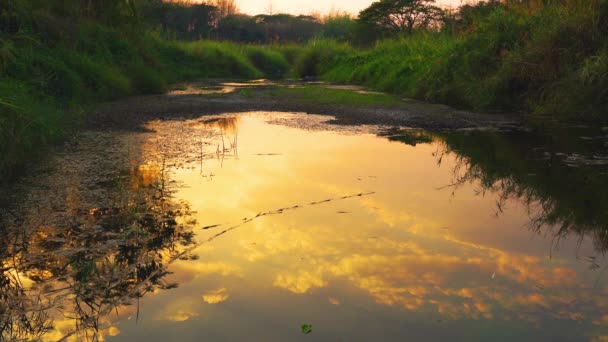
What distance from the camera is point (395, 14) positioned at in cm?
2634

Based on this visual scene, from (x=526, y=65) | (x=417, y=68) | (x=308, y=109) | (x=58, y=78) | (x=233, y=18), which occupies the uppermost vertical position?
(x=233, y=18)

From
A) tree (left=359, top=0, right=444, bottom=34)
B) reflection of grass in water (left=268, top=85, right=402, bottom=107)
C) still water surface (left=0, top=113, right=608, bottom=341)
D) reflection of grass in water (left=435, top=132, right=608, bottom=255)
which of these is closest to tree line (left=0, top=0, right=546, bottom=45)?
tree (left=359, top=0, right=444, bottom=34)

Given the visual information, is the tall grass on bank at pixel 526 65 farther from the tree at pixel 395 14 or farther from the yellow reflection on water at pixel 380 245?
the tree at pixel 395 14

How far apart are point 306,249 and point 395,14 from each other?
25.6 meters

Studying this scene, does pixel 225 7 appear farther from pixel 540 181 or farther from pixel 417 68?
pixel 540 181

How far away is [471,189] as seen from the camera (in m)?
3.49

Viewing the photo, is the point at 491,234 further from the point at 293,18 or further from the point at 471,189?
the point at 293,18

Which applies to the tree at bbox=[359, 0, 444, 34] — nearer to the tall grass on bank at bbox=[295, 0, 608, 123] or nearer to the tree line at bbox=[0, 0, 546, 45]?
the tree line at bbox=[0, 0, 546, 45]

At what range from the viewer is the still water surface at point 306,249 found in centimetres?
176

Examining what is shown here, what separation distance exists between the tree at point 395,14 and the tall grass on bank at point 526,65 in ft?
50.8

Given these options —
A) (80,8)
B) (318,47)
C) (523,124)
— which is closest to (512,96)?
(523,124)

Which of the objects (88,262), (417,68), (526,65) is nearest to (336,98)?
(417,68)

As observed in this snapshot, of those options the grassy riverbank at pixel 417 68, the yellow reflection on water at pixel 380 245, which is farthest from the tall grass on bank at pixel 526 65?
the yellow reflection on water at pixel 380 245

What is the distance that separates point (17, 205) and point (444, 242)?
219 centimetres
